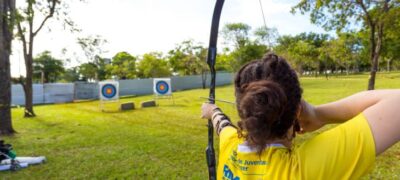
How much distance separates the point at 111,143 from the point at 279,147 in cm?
496

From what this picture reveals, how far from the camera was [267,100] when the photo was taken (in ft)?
2.52

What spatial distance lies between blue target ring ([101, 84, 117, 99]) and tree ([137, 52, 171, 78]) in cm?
1733

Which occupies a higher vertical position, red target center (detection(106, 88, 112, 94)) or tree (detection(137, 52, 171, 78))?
tree (detection(137, 52, 171, 78))

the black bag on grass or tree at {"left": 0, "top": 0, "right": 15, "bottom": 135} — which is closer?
the black bag on grass

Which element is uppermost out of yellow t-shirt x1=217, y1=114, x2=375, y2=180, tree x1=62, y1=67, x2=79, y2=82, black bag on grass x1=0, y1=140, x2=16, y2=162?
tree x1=62, y1=67, x2=79, y2=82

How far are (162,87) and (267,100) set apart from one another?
14.7 meters

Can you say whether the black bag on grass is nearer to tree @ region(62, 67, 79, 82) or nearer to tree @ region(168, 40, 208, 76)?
tree @ region(168, 40, 208, 76)

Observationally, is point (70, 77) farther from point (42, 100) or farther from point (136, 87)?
point (42, 100)

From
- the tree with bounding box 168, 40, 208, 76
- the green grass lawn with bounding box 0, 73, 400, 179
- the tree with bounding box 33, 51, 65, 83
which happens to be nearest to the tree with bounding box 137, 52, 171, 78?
the tree with bounding box 168, 40, 208, 76

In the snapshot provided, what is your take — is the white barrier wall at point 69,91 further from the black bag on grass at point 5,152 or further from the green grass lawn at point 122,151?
the black bag on grass at point 5,152

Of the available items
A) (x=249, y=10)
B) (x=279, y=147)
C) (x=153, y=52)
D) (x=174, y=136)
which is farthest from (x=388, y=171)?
(x=153, y=52)

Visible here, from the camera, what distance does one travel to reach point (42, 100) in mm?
19172

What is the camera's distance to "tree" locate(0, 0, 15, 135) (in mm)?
6059

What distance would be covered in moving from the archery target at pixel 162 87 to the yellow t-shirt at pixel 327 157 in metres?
14.4
